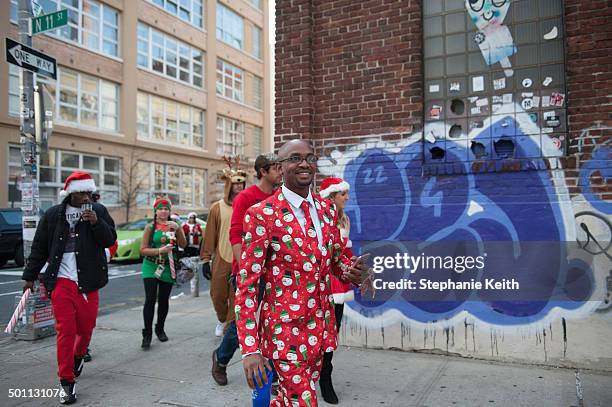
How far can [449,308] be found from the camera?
17.9ft

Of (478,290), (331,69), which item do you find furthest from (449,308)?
(331,69)

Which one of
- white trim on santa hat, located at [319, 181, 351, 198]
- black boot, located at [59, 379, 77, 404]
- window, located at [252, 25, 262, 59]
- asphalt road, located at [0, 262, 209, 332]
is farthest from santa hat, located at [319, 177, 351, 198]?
window, located at [252, 25, 262, 59]

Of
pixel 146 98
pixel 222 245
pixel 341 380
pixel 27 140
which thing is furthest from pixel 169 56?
pixel 341 380

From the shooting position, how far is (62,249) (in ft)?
14.9

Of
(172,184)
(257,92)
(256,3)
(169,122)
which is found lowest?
(172,184)

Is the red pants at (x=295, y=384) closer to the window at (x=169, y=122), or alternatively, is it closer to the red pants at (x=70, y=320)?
the red pants at (x=70, y=320)

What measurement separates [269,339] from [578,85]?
430 centimetres

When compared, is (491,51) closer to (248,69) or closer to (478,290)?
Answer: (478,290)

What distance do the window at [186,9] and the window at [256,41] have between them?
6.12 metres

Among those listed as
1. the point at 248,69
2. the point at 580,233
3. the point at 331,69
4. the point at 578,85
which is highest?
the point at 248,69

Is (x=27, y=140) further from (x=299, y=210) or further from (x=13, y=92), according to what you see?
(x=13, y=92)

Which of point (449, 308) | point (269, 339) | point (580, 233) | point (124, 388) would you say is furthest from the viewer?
point (449, 308)

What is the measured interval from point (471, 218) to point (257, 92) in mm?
34850

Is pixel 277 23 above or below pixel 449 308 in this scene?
above
